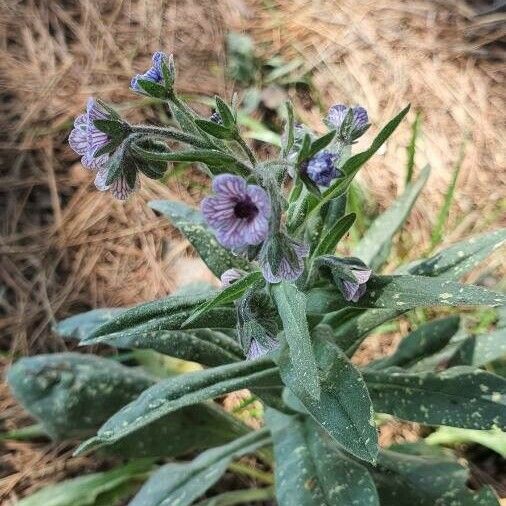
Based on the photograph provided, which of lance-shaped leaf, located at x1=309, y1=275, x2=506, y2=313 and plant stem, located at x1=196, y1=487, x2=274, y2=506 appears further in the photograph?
plant stem, located at x1=196, y1=487, x2=274, y2=506

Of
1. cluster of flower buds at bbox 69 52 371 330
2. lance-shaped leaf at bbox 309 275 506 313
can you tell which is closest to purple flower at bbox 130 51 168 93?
cluster of flower buds at bbox 69 52 371 330

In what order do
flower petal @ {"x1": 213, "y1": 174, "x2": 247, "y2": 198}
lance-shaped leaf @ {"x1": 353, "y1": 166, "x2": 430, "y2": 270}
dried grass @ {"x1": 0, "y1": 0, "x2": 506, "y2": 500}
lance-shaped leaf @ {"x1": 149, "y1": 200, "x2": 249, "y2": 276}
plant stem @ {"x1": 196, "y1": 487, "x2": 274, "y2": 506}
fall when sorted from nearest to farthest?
flower petal @ {"x1": 213, "y1": 174, "x2": 247, "y2": 198}
lance-shaped leaf @ {"x1": 149, "y1": 200, "x2": 249, "y2": 276}
lance-shaped leaf @ {"x1": 353, "y1": 166, "x2": 430, "y2": 270}
plant stem @ {"x1": 196, "y1": 487, "x2": 274, "y2": 506}
dried grass @ {"x1": 0, "y1": 0, "x2": 506, "y2": 500}

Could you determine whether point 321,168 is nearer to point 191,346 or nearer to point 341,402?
point 341,402

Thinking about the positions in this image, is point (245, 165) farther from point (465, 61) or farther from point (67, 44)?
point (67, 44)

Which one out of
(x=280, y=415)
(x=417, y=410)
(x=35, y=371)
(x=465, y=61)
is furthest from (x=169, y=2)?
(x=417, y=410)

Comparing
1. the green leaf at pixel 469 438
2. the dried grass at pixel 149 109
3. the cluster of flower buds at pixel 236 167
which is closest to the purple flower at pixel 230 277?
the cluster of flower buds at pixel 236 167

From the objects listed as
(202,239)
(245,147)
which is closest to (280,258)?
(245,147)

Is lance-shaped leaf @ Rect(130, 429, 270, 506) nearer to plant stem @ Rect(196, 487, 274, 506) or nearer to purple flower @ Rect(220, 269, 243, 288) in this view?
plant stem @ Rect(196, 487, 274, 506)

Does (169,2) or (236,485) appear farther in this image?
(169,2)
